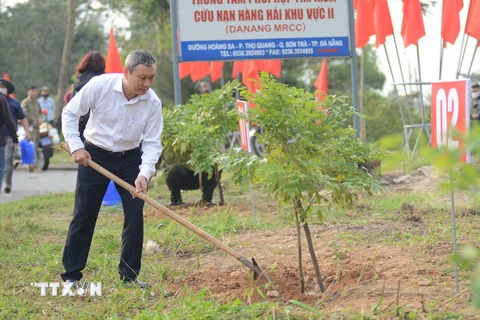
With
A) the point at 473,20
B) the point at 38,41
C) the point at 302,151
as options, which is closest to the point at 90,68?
the point at 302,151

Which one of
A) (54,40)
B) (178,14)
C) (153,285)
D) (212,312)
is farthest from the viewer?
(54,40)

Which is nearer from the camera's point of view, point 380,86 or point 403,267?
point 403,267

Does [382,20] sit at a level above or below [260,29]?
above

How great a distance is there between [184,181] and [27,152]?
27.9 feet

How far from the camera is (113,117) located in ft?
19.3

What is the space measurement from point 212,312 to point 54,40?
43.0 metres

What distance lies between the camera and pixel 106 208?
10.9m

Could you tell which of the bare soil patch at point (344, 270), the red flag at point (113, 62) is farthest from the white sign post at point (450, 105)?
the red flag at point (113, 62)

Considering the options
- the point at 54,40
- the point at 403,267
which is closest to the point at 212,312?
the point at 403,267

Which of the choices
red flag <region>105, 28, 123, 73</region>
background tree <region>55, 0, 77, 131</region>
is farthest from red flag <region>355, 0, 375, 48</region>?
background tree <region>55, 0, 77, 131</region>

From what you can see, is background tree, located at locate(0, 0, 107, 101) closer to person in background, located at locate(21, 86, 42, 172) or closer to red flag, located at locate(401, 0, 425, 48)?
person in background, located at locate(21, 86, 42, 172)

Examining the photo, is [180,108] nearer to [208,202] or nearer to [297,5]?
[208,202]

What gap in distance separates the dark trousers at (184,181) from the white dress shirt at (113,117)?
4547mm

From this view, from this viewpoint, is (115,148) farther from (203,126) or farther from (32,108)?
(32,108)
